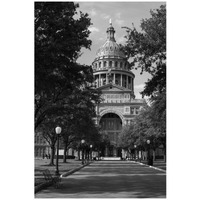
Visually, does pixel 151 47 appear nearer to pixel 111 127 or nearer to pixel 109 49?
pixel 111 127

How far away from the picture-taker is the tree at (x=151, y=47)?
2064 cm

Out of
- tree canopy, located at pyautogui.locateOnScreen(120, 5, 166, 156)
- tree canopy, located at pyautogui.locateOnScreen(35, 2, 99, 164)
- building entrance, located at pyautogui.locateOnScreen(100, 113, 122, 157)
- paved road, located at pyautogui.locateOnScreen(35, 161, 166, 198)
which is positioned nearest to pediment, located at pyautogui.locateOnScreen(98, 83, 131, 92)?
building entrance, located at pyautogui.locateOnScreen(100, 113, 122, 157)

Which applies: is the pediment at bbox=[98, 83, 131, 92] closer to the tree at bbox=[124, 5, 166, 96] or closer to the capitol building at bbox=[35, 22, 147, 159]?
the capitol building at bbox=[35, 22, 147, 159]

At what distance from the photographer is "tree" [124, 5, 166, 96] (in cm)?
2064

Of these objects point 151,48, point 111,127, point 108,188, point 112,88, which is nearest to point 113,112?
point 111,127

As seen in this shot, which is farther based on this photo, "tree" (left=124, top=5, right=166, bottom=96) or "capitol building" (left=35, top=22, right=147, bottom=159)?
"capitol building" (left=35, top=22, right=147, bottom=159)

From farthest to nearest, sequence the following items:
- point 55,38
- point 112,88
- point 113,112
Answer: point 112,88 < point 113,112 < point 55,38

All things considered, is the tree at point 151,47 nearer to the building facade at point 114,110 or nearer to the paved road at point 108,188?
the paved road at point 108,188

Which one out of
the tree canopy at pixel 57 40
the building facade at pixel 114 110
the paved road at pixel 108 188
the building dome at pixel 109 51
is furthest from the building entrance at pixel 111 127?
the tree canopy at pixel 57 40

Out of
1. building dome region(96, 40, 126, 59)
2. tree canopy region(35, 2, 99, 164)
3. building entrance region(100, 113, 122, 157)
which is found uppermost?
building dome region(96, 40, 126, 59)

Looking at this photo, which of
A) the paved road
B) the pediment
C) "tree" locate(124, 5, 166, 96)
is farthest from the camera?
the pediment

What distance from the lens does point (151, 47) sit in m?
21.2

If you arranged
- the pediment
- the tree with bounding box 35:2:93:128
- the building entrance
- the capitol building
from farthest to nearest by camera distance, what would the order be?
the building entrance < the pediment < the capitol building < the tree with bounding box 35:2:93:128
